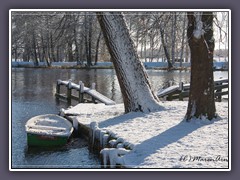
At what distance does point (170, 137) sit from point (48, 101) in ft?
35.2

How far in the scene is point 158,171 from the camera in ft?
20.4

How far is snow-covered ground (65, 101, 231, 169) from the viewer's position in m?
6.94

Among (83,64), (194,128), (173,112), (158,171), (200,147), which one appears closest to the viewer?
(158,171)

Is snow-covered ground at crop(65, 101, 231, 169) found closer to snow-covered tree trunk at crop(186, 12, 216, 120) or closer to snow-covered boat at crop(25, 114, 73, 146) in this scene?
snow-covered tree trunk at crop(186, 12, 216, 120)

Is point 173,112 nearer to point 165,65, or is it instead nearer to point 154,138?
point 154,138

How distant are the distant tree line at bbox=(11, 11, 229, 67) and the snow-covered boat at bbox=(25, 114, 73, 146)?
1.81 meters

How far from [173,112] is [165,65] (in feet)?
20.2

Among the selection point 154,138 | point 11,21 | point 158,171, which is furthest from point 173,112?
point 11,21

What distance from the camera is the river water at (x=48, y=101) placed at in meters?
9.52

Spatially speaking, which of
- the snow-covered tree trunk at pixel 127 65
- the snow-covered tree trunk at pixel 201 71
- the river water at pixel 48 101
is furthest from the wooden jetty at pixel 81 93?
the snow-covered tree trunk at pixel 201 71

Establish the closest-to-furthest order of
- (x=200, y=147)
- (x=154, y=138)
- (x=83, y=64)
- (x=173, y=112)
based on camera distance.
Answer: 1. (x=200, y=147)
2. (x=154, y=138)
3. (x=173, y=112)
4. (x=83, y=64)

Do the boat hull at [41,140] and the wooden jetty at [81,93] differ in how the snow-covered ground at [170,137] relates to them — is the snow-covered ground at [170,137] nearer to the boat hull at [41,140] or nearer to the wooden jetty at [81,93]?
the boat hull at [41,140]

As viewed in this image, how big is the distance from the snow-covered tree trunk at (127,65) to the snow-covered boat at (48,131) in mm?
1830
